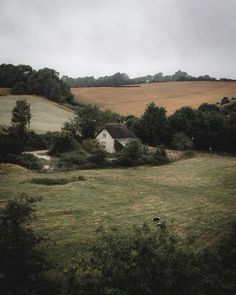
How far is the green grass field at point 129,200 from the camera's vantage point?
24938mm

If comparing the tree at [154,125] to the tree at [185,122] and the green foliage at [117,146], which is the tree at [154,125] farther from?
the green foliage at [117,146]

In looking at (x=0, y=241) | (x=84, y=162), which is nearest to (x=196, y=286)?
(x=0, y=241)

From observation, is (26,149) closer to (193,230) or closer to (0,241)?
(193,230)

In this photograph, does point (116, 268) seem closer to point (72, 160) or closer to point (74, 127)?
point (72, 160)

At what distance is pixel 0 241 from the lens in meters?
14.5

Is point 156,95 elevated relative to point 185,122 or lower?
elevated

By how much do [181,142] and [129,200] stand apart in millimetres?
31913

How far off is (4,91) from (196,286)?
8920 centimetres

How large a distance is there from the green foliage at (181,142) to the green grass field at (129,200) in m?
14.3

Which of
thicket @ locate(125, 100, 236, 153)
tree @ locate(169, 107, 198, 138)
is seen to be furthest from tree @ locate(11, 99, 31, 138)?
tree @ locate(169, 107, 198, 138)

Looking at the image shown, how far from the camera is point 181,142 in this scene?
62.8 metres

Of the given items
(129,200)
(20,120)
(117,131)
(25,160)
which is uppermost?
(20,120)

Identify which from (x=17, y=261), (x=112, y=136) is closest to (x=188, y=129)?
(x=112, y=136)

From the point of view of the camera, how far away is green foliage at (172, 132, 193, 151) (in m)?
62.7
